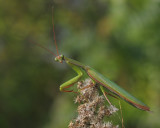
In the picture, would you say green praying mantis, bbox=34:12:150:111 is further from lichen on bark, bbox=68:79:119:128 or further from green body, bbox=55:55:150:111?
lichen on bark, bbox=68:79:119:128

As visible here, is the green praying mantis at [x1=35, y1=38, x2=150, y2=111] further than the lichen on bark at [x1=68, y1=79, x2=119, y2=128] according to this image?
Yes

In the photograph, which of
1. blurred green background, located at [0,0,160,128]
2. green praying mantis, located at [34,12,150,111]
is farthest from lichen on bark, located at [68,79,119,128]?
blurred green background, located at [0,0,160,128]

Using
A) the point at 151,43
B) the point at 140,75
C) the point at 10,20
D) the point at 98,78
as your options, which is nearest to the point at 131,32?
the point at 151,43

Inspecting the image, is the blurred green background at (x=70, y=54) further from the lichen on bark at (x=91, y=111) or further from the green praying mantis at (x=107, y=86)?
the lichen on bark at (x=91, y=111)

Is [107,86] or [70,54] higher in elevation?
[70,54]

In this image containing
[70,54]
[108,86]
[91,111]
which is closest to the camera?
[91,111]

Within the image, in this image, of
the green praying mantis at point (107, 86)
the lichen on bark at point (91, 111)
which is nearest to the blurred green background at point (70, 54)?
the green praying mantis at point (107, 86)

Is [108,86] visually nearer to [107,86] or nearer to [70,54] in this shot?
[107,86]

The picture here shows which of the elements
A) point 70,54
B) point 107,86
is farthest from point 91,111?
point 70,54
